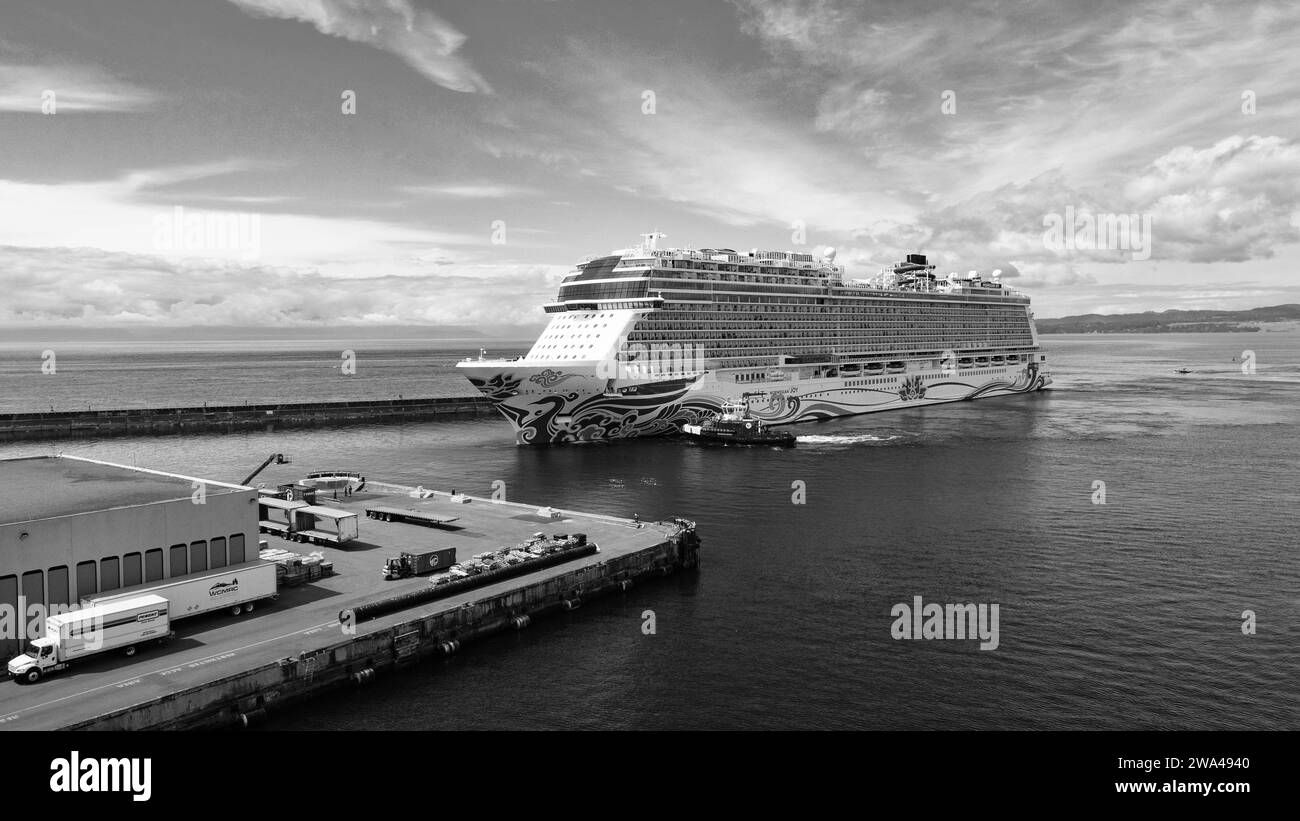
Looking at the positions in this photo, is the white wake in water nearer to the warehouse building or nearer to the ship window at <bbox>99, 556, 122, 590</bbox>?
the warehouse building

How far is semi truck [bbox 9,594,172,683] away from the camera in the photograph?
22766mm

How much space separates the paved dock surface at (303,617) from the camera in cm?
2159

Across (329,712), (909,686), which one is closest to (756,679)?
(909,686)

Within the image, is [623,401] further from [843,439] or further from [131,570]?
[131,570]

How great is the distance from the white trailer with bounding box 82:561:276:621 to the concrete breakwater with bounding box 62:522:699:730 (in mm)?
5206

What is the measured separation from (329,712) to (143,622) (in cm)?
650

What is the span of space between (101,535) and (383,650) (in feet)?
33.0

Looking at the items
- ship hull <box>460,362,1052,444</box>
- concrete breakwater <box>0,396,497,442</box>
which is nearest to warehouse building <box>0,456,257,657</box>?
ship hull <box>460,362,1052,444</box>

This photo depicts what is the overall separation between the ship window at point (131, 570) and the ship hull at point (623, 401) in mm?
42236

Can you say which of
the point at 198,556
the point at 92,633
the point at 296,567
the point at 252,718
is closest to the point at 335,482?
the point at 296,567

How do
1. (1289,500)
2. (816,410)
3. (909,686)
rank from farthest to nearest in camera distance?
1. (816,410)
2. (1289,500)
3. (909,686)

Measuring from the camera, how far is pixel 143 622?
962 inches

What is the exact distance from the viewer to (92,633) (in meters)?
23.4
